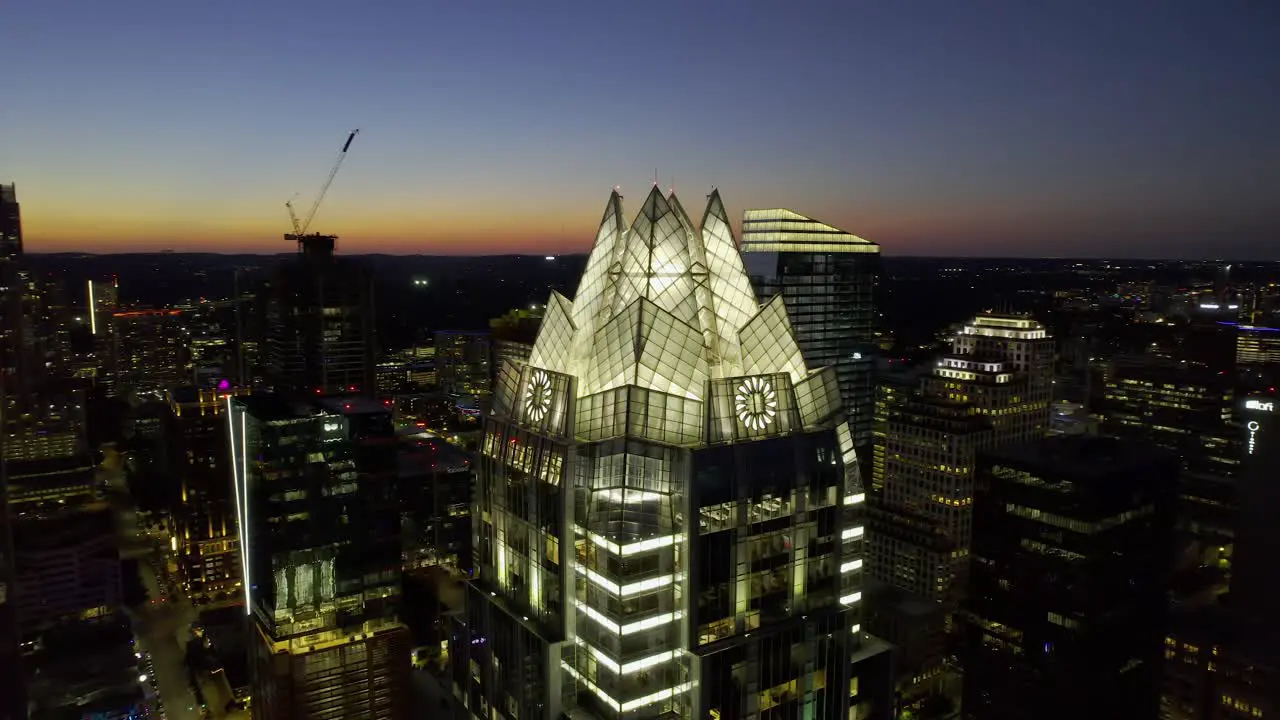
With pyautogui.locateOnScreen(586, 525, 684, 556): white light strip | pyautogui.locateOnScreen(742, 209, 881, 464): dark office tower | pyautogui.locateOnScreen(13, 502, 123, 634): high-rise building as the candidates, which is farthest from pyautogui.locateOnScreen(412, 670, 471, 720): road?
pyautogui.locateOnScreen(742, 209, 881, 464): dark office tower

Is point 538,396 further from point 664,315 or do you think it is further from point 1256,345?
point 1256,345

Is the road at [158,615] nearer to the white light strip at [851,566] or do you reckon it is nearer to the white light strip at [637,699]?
the white light strip at [637,699]

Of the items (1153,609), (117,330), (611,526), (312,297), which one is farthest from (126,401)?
(1153,609)

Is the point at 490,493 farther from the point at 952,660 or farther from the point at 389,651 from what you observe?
the point at 952,660

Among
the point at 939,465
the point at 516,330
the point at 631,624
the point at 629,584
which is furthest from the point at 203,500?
the point at 939,465

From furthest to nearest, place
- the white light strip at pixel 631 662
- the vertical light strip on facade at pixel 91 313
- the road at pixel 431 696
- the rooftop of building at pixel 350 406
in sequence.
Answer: the vertical light strip on facade at pixel 91 313 → the rooftop of building at pixel 350 406 → the road at pixel 431 696 → the white light strip at pixel 631 662

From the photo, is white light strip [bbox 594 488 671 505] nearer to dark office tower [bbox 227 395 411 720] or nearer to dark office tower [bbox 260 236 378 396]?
dark office tower [bbox 227 395 411 720]

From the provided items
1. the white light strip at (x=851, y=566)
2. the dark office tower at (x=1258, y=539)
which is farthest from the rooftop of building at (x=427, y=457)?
the dark office tower at (x=1258, y=539)
